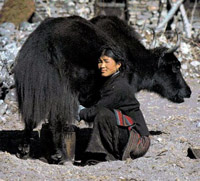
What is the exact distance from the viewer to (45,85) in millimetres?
3850

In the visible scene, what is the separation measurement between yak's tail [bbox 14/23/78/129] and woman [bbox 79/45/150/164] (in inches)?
10.4

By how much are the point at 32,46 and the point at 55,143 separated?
0.92 meters

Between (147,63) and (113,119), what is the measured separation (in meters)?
1.84

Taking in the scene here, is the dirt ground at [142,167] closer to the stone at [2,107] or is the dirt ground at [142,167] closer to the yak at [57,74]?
the yak at [57,74]

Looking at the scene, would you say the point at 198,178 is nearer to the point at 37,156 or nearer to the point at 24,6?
the point at 37,156

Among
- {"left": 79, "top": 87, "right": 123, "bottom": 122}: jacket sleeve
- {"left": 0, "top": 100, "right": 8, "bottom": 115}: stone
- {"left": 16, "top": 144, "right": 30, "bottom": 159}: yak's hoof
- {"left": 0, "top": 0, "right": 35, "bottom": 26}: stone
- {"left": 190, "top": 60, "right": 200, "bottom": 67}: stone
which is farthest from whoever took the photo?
{"left": 0, "top": 0, "right": 35, "bottom": 26}: stone

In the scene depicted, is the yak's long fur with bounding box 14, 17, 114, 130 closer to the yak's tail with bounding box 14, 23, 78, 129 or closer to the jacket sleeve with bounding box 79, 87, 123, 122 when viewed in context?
the yak's tail with bounding box 14, 23, 78, 129

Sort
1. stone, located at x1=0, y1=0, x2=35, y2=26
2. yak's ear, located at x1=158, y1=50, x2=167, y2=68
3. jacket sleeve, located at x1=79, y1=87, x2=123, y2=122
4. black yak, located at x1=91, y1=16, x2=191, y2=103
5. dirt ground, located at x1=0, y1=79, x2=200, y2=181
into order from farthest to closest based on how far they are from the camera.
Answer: stone, located at x1=0, y1=0, x2=35, y2=26, yak's ear, located at x1=158, y1=50, x2=167, y2=68, black yak, located at x1=91, y1=16, x2=191, y2=103, jacket sleeve, located at x1=79, y1=87, x2=123, y2=122, dirt ground, located at x1=0, y1=79, x2=200, y2=181

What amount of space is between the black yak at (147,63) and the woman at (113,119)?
4.06 feet

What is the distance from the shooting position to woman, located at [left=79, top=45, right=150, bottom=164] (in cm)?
365

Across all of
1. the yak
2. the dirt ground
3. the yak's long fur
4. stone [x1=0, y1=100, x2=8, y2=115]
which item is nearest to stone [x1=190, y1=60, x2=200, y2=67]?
the dirt ground

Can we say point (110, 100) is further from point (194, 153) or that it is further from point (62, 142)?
point (194, 153)

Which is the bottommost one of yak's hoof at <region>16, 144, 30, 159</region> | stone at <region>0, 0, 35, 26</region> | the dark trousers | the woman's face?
stone at <region>0, 0, 35, 26</region>

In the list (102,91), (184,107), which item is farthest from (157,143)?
→ (184,107)
